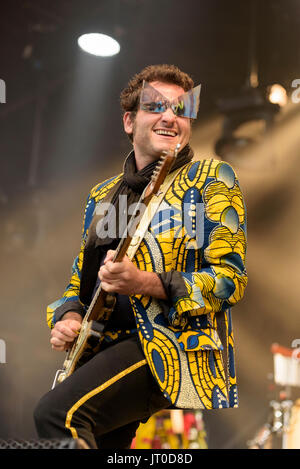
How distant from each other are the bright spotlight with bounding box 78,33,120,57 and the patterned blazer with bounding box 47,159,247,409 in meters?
3.12

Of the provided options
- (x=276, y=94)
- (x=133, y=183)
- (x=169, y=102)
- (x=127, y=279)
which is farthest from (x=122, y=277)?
(x=276, y=94)

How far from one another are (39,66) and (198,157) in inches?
60.7

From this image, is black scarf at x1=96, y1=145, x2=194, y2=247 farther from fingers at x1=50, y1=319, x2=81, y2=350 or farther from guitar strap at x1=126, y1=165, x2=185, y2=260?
fingers at x1=50, y1=319, x2=81, y2=350

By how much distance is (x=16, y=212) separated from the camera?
4.98 meters

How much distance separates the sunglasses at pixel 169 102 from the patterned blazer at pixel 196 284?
0.21 meters

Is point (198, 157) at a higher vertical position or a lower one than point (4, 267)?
higher

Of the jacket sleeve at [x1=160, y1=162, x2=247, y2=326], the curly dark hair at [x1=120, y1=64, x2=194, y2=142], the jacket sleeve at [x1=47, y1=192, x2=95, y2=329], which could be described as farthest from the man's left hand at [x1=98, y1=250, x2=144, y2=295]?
the curly dark hair at [x1=120, y1=64, x2=194, y2=142]

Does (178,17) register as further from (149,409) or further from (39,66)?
(149,409)

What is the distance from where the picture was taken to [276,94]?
471 centimetres

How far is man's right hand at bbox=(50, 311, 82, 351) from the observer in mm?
1952

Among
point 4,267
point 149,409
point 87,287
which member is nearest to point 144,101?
point 87,287

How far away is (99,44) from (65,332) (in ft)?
11.3

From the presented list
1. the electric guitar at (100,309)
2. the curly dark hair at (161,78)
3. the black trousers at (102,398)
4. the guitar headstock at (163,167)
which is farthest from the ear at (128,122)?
the black trousers at (102,398)

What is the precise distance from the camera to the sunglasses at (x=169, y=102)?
81.9 inches
